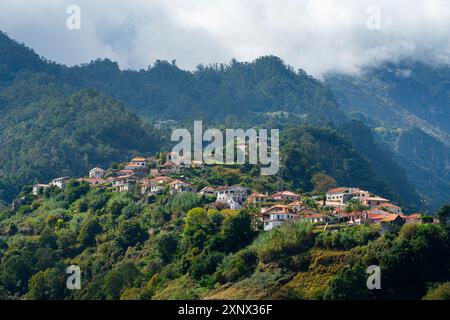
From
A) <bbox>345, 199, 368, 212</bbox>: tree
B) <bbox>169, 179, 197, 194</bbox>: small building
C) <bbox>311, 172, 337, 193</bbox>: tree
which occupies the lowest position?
<bbox>345, 199, 368, 212</bbox>: tree

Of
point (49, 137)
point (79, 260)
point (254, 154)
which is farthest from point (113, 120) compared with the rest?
point (79, 260)

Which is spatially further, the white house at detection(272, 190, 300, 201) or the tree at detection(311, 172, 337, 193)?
the tree at detection(311, 172, 337, 193)

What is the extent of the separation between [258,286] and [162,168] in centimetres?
4194

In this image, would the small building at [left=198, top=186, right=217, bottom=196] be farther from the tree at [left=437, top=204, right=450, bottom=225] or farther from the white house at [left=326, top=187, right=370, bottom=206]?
the tree at [left=437, top=204, right=450, bottom=225]

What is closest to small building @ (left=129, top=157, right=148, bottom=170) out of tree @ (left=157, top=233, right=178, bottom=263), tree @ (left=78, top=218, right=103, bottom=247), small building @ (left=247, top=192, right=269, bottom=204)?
small building @ (left=247, top=192, right=269, bottom=204)

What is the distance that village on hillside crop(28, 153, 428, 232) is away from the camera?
232 ft

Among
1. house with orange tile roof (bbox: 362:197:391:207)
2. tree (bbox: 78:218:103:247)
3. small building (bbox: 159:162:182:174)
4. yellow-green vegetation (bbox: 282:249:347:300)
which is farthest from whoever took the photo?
small building (bbox: 159:162:182:174)

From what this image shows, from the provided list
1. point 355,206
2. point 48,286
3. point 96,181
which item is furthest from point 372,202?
point 96,181

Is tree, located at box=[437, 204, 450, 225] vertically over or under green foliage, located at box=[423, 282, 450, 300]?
over

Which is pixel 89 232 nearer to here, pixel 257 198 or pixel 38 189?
pixel 257 198

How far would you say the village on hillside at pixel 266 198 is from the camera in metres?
70.6

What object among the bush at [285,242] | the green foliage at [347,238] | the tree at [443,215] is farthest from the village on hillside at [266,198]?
the bush at [285,242]

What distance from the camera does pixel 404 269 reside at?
58.9 m

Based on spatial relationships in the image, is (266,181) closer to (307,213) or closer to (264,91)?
(307,213)
